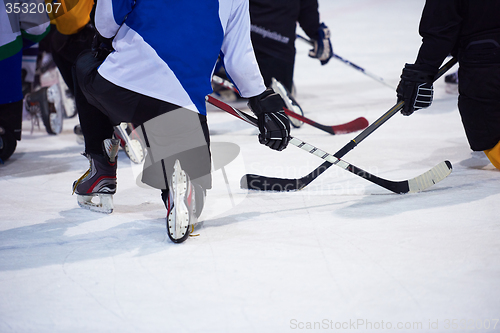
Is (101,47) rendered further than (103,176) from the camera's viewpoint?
No

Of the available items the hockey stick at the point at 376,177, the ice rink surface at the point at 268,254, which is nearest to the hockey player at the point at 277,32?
the ice rink surface at the point at 268,254

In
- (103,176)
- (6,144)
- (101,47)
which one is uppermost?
(101,47)

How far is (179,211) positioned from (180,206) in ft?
0.05

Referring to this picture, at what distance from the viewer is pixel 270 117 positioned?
160 cm

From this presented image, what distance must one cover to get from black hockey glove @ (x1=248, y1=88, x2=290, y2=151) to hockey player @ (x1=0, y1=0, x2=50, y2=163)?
5.28ft

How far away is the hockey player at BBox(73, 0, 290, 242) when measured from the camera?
135 centimetres

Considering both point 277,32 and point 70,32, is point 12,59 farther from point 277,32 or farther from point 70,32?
point 277,32

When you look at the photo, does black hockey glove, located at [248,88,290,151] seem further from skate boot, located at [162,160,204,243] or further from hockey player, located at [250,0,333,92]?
hockey player, located at [250,0,333,92]

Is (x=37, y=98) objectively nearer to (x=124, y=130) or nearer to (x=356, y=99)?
(x=124, y=130)

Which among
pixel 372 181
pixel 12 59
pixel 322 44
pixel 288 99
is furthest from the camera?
pixel 322 44

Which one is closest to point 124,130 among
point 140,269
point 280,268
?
point 140,269

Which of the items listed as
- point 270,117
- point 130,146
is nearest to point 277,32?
point 130,146

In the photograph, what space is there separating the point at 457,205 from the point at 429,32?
70cm

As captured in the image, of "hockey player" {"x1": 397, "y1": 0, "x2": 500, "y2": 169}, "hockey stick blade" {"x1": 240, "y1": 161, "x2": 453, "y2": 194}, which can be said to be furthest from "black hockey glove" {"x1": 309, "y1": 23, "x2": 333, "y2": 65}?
"hockey stick blade" {"x1": 240, "y1": 161, "x2": 453, "y2": 194}
